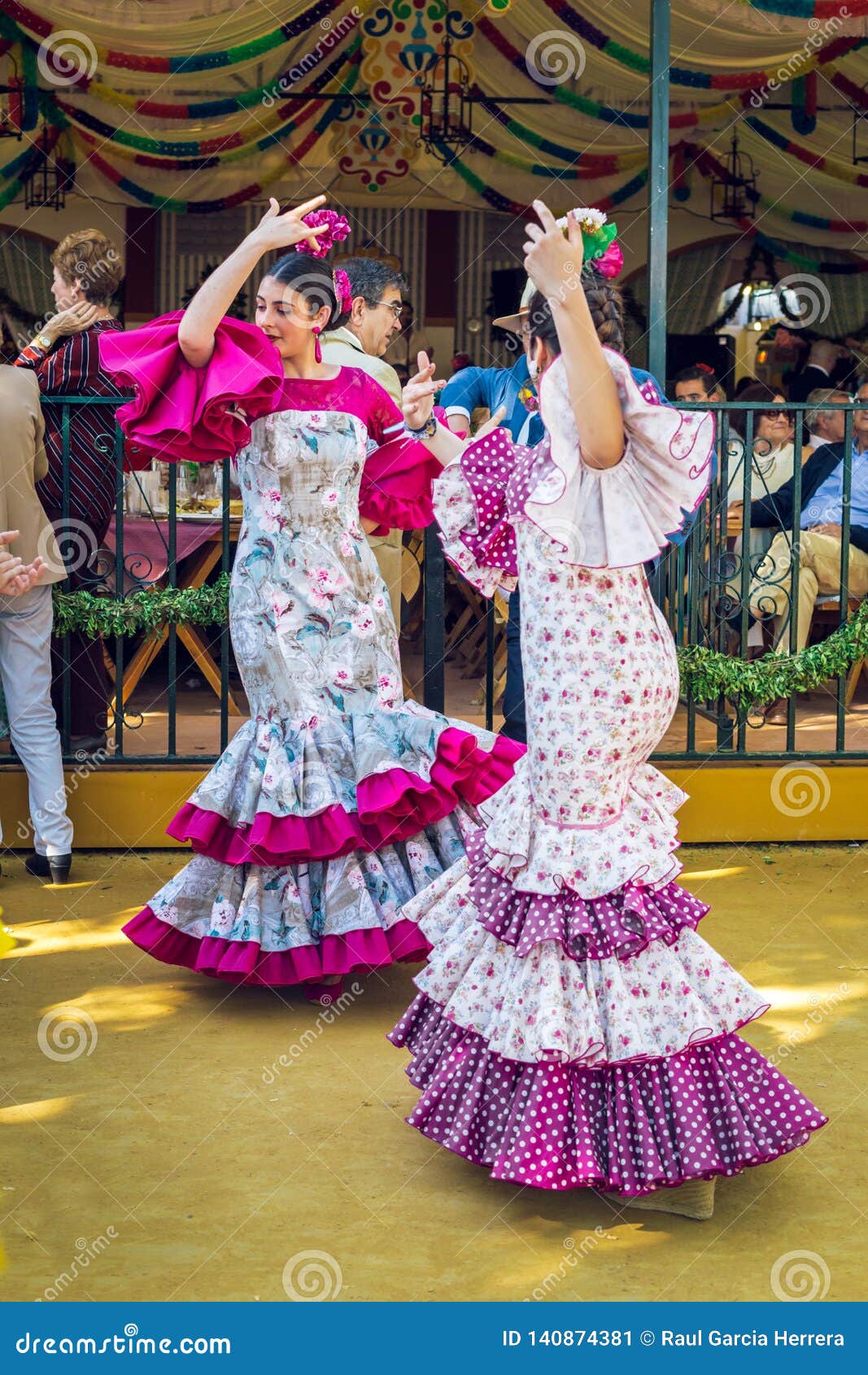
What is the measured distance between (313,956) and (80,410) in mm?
2435

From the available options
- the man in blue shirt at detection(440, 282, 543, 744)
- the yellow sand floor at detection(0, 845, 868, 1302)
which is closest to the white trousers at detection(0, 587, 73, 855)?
the yellow sand floor at detection(0, 845, 868, 1302)

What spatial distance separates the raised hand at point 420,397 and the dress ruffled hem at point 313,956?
1.25m

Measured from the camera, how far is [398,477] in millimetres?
4238

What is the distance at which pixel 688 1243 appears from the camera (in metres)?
2.79

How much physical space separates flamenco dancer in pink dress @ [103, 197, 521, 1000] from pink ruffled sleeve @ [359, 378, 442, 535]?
10 centimetres

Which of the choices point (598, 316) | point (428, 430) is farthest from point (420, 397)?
point (598, 316)

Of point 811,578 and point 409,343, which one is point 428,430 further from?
point 409,343

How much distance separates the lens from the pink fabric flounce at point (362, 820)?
12.7 ft

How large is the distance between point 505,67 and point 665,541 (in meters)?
7.78

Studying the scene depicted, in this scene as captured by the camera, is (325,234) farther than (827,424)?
No

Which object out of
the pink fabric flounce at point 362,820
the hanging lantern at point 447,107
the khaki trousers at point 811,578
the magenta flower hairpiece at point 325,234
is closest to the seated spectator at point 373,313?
the magenta flower hairpiece at point 325,234

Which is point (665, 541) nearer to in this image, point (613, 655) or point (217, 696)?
point (613, 655)

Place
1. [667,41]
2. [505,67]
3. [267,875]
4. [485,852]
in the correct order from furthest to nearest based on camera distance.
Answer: [505,67]
[667,41]
[267,875]
[485,852]

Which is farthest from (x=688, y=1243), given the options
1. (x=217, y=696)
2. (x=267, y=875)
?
(x=217, y=696)
